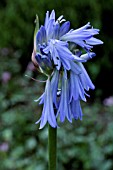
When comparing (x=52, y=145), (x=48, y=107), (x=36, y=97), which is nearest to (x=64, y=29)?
(x=48, y=107)

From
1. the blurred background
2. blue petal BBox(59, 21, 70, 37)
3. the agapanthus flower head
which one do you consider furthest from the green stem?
the blurred background

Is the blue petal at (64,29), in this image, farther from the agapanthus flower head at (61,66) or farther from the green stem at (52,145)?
the green stem at (52,145)

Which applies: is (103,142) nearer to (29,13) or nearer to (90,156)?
(90,156)

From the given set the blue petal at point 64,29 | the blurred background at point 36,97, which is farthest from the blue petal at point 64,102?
the blurred background at point 36,97

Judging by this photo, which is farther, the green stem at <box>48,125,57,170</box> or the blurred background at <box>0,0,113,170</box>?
the blurred background at <box>0,0,113,170</box>

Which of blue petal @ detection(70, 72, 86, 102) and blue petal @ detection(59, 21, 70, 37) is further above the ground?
blue petal @ detection(59, 21, 70, 37)

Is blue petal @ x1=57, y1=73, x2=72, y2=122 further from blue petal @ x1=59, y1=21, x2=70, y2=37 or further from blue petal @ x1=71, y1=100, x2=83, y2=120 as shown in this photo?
blue petal @ x1=59, y1=21, x2=70, y2=37
